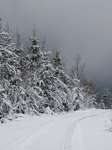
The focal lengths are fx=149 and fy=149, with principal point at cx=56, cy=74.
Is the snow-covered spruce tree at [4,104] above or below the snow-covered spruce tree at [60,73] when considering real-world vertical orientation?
below

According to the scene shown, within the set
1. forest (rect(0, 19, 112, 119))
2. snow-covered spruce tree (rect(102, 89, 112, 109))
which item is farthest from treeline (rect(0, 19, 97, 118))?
snow-covered spruce tree (rect(102, 89, 112, 109))

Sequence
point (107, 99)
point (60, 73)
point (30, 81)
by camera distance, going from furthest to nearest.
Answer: point (107, 99)
point (60, 73)
point (30, 81)

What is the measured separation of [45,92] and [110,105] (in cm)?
4264

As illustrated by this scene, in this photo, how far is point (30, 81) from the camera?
19656 mm

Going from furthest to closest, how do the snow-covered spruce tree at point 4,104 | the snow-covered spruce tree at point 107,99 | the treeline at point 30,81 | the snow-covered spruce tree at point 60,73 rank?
the snow-covered spruce tree at point 107,99, the snow-covered spruce tree at point 60,73, the treeline at point 30,81, the snow-covered spruce tree at point 4,104

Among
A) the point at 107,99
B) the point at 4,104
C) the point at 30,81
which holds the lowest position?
the point at 107,99

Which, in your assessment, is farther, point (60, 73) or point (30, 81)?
point (60, 73)

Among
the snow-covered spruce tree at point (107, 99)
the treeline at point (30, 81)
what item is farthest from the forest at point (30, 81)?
the snow-covered spruce tree at point (107, 99)

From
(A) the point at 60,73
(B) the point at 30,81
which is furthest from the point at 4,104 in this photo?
(A) the point at 60,73

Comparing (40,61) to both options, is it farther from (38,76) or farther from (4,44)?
(4,44)

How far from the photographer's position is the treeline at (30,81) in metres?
14.5

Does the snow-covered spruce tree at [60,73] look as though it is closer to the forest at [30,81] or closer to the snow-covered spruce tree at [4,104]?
the forest at [30,81]

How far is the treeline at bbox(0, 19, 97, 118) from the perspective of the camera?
14.5 metres

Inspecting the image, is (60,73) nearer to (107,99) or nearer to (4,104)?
(4,104)
